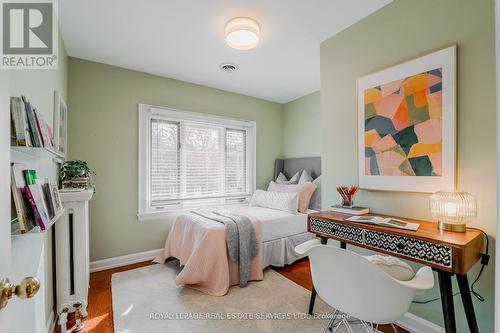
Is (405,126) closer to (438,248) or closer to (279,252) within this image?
(438,248)

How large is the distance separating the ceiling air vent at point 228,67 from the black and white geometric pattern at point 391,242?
85.6 inches

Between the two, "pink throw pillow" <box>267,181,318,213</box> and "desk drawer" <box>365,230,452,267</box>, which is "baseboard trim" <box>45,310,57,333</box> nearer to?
"desk drawer" <box>365,230,452,267</box>

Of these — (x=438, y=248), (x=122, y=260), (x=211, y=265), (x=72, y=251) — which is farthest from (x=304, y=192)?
(x=72, y=251)

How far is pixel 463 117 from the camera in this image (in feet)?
5.25

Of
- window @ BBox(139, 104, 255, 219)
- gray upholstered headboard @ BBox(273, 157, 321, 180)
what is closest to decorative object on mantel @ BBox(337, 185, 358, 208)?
gray upholstered headboard @ BBox(273, 157, 321, 180)

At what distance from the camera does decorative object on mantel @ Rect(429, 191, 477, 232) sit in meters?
1.46

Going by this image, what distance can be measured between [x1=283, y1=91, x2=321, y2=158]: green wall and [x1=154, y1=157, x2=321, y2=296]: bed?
4.44ft

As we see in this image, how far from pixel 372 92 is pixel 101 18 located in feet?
8.19

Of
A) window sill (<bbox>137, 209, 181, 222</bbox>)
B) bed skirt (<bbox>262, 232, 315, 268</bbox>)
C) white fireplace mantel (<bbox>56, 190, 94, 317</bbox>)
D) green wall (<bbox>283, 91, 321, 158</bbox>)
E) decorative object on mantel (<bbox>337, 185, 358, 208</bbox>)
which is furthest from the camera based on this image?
green wall (<bbox>283, 91, 321, 158</bbox>)

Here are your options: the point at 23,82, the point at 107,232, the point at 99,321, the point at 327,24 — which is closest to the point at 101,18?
the point at 23,82

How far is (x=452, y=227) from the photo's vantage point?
1.50 m

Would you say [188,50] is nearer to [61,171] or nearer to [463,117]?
[61,171]

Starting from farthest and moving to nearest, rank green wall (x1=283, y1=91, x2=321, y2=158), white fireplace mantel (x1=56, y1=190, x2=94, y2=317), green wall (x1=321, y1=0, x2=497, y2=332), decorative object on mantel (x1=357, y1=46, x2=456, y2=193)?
green wall (x1=283, y1=91, x2=321, y2=158), white fireplace mantel (x1=56, y1=190, x2=94, y2=317), decorative object on mantel (x1=357, y1=46, x2=456, y2=193), green wall (x1=321, y1=0, x2=497, y2=332)

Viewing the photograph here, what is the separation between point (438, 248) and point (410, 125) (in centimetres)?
94
